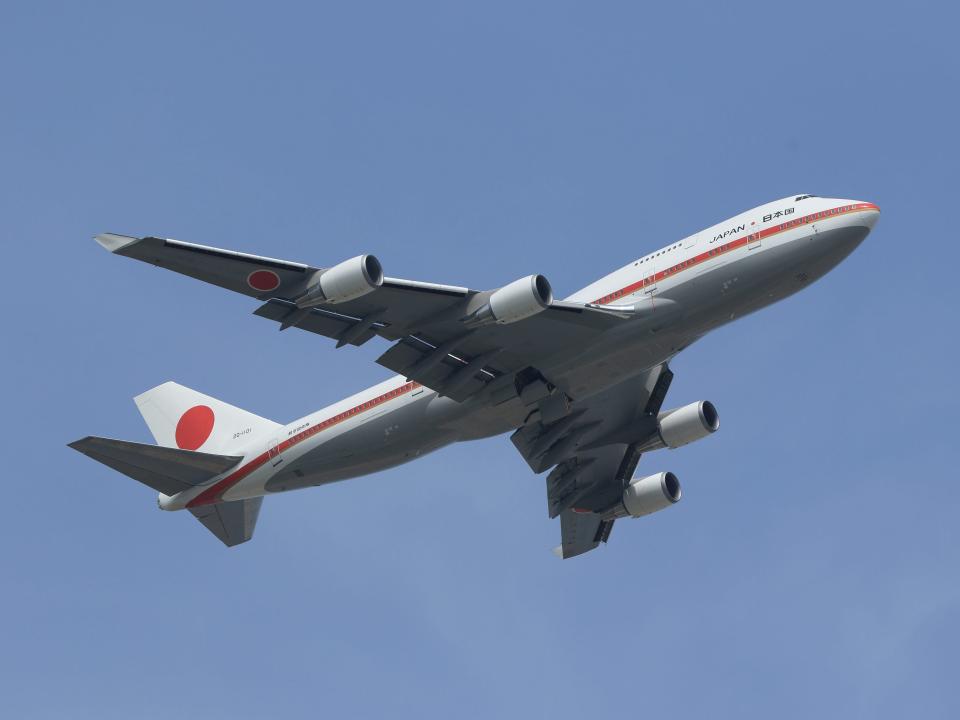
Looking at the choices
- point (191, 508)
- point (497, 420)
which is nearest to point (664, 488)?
point (497, 420)

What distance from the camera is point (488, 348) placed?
4778cm

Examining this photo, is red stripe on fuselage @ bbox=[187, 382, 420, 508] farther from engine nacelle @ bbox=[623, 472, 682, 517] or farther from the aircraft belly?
engine nacelle @ bbox=[623, 472, 682, 517]

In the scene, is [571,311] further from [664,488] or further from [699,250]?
[664,488]

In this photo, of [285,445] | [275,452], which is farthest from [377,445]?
[275,452]

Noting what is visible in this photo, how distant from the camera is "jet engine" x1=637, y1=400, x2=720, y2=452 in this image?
5403 centimetres

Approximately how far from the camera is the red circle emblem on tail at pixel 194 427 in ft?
191

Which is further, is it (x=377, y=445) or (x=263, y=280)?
(x=377, y=445)

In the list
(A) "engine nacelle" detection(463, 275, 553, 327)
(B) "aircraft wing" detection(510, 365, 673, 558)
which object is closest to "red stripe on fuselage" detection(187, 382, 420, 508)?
(B) "aircraft wing" detection(510, 365, 673, 558)

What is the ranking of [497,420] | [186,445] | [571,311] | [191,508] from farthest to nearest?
[186,445]
[191,508]
[497,420]
[571,311]

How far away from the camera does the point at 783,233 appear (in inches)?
1807

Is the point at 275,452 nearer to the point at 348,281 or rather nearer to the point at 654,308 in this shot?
the point at 348,281

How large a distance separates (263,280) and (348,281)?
290 centimetres

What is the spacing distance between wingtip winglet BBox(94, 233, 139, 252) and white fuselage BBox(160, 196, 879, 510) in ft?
41.6

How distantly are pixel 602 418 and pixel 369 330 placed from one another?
1314cm
